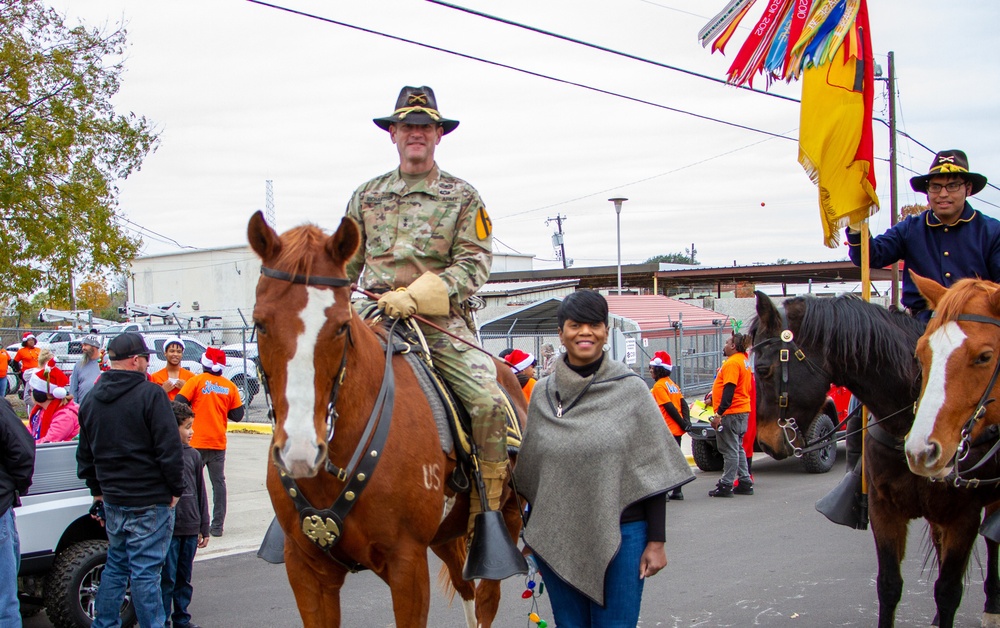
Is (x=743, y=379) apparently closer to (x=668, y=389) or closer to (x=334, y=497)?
(x=668, y=389)

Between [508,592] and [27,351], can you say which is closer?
[508,592]

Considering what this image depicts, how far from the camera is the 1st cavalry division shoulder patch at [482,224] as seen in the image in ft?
14.2

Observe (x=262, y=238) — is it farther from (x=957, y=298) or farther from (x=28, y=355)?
(x=28, y=355)

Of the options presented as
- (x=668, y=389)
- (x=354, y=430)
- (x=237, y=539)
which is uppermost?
(x=354, y=430)

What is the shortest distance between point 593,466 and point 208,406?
20.9 feet

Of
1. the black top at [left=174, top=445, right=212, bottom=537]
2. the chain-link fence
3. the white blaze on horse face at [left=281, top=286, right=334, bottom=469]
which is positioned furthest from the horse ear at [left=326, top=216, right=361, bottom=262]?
the chain-link fence

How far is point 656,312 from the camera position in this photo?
2516 cm

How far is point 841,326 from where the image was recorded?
4793 mm

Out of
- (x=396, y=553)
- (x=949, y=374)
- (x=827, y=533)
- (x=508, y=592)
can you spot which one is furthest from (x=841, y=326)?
(x=827, y=533)

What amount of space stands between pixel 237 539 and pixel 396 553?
19.3 feet

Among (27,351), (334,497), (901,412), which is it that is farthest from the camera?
(27,351)

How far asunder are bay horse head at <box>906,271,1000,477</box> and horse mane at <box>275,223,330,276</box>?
2865 mm

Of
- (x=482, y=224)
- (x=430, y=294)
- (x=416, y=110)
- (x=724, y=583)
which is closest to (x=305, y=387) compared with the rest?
(x=430, y=294)

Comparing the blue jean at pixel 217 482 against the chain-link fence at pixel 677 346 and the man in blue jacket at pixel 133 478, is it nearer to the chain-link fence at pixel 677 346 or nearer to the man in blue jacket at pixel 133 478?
the man in blue jacket at pixel 133 478
